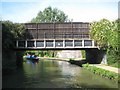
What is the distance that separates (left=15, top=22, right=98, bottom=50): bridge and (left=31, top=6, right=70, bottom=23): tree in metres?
63.8

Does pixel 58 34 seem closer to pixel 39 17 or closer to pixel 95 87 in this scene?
pixel 95 87

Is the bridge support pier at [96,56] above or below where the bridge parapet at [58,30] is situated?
below

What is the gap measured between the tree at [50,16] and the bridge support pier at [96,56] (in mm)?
55967

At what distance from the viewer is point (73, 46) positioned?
6134 centimetres

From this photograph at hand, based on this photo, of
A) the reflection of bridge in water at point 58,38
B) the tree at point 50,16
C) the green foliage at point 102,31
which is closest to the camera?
the green foliage at point 102,31

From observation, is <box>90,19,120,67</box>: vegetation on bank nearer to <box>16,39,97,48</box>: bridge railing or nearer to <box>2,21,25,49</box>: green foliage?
<box>16,39,97,48</box>: bridge railing

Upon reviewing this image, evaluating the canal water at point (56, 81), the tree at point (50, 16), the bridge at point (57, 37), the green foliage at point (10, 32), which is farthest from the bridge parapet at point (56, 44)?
the tree at point (50, 16)

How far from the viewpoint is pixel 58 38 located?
63.5 meters

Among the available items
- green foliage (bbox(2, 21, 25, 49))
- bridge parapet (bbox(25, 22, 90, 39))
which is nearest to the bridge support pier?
bridge parapet (bbox(25, 22, 90, 39))

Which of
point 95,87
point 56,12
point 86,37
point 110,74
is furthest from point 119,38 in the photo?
point 56,12

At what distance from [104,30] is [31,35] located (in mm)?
17207

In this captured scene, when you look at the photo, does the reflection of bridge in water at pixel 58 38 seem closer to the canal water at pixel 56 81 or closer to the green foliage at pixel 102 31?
the green foliage at pixel 102 31

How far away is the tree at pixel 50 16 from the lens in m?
129

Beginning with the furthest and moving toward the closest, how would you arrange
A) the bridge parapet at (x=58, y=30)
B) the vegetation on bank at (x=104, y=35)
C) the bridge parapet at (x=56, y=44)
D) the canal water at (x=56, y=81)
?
the bridge parapet at (x=58, y=30) → the bridge parapet at (x=56, y=44) → the vegetation on bank at (x=104, y=35) → the canal water at (x=56, y=81)
